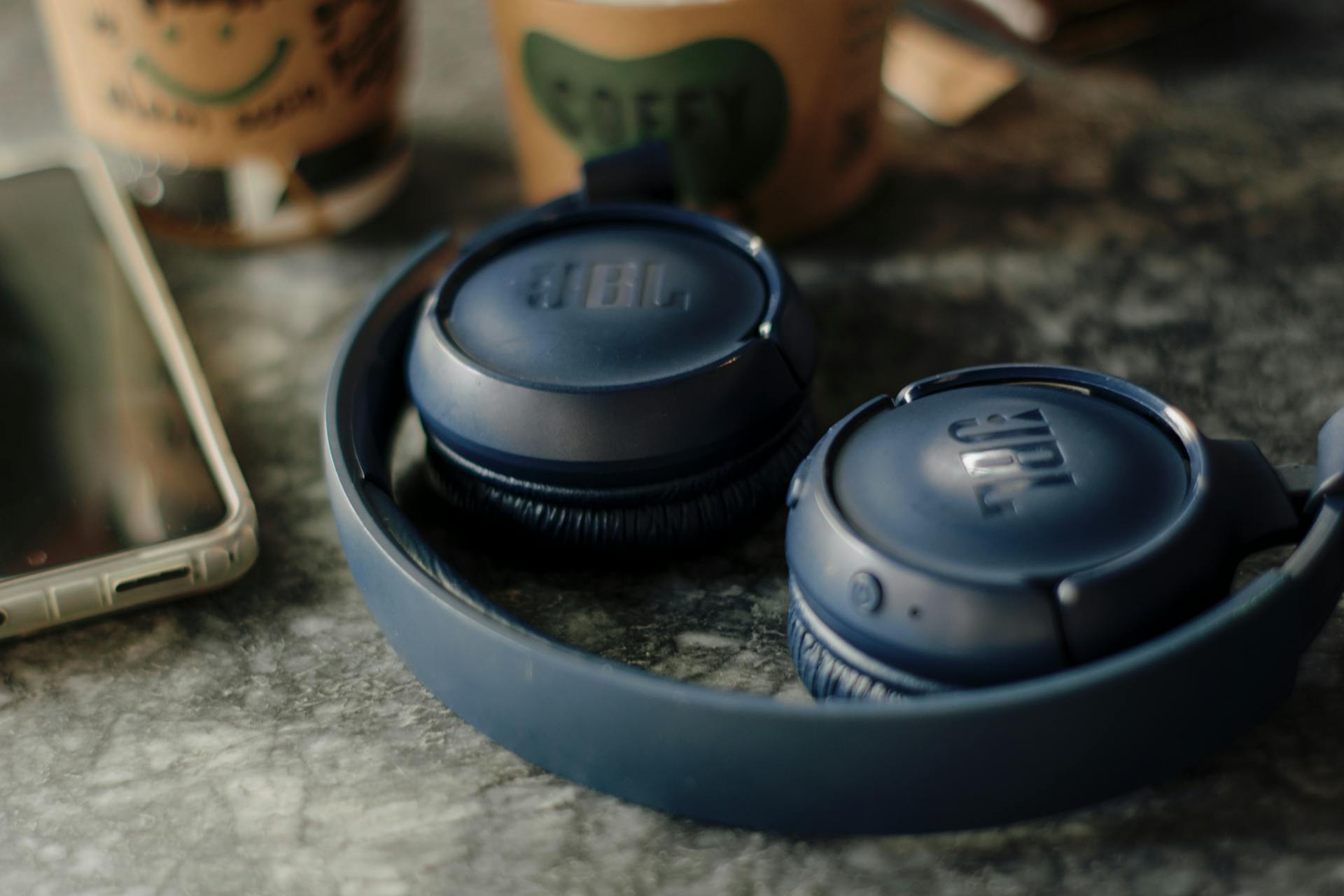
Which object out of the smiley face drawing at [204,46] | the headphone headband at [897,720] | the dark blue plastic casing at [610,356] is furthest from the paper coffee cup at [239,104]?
the headphone headband at [897,720]

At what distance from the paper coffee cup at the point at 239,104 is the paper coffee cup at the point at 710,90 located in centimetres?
7

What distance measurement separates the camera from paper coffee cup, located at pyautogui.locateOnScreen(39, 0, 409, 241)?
534 mm

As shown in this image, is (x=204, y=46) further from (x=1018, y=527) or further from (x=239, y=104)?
(x=1018, y=527)

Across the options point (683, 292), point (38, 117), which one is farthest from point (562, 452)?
point (38, 117)

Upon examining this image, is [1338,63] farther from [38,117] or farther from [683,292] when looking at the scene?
[38,117]

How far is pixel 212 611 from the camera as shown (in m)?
0.43

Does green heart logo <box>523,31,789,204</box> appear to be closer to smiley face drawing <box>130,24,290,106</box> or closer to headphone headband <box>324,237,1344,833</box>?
smiley face drawing <box>130,24,290,106</box>

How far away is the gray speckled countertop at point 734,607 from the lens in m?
0.34

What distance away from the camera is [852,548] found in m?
0.33

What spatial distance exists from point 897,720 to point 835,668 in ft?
0.15

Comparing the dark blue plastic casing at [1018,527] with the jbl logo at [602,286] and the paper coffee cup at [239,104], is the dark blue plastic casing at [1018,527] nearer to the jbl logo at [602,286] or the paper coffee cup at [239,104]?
the jbl logo at [602,286]

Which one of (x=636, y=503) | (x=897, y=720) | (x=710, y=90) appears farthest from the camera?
(x=710, y=90)

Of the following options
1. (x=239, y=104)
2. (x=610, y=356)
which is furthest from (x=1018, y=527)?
(x=239, y=104)

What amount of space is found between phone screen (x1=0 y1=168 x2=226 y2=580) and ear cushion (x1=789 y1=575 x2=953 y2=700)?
0.20m
